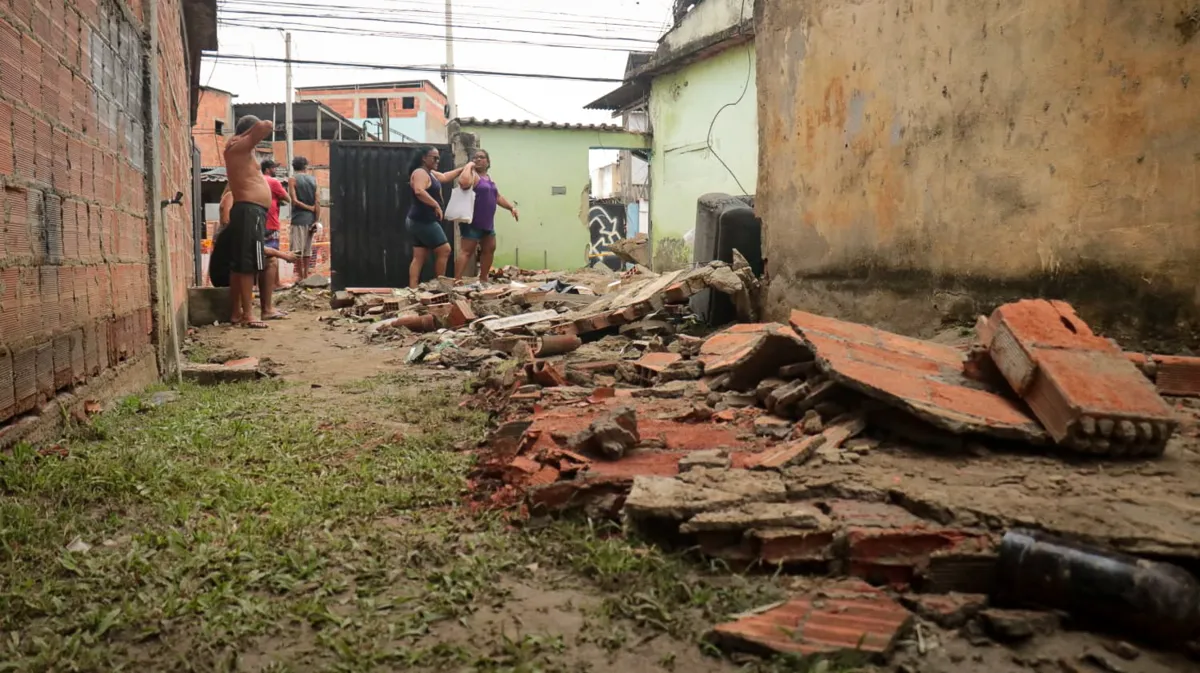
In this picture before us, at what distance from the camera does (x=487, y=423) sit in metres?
3.75

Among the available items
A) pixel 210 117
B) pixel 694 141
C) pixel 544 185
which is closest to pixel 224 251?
pixel 694 141

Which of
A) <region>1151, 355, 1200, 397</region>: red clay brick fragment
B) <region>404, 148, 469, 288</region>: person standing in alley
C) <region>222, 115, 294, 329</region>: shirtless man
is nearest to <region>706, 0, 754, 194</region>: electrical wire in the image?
<region>404, 148, 469, 288</region>: person standing in alley

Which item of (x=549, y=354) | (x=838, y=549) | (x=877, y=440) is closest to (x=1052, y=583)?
(x=838, y=549)

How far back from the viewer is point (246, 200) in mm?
6934

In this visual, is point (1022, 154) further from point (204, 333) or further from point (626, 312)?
point (204, 333)

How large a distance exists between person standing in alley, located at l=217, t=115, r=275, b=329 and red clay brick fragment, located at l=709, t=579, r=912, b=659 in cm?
602

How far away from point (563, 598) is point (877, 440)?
131 centimetres

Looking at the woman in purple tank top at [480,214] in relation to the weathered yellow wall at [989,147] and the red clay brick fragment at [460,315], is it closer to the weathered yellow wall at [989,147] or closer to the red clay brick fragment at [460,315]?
the red clay brick fragment at [460,315]

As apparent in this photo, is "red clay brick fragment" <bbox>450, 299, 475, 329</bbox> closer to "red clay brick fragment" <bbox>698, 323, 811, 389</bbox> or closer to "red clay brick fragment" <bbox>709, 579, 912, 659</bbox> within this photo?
"red clay brick fragment" <bbox>698, 323, 811, 389</bbox>

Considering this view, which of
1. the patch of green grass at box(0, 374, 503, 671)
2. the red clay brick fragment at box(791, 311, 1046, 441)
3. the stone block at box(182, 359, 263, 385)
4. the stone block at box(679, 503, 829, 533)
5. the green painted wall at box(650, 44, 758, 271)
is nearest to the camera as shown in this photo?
the patch of green grass at box(0, 374, 503, 671)

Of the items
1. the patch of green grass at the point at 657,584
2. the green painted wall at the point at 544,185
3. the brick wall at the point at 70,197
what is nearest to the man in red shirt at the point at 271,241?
the brick wall at the point at 70,197

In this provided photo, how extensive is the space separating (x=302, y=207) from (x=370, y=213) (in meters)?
1.22

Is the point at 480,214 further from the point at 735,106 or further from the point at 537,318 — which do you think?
the point at 735,106

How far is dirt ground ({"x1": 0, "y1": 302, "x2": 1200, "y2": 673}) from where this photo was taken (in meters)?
1.68
